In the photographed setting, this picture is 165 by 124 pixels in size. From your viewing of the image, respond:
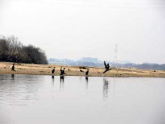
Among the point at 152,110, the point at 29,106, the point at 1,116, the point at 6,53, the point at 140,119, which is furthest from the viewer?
the point at 6,53

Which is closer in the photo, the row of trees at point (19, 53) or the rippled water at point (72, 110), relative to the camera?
the rippled water at point (72, 110)

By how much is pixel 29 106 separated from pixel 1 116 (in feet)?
4.11

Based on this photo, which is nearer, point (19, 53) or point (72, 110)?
point (72, 110)

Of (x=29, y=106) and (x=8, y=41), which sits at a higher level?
(x=8, y=41)

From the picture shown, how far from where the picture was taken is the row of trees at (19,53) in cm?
2394

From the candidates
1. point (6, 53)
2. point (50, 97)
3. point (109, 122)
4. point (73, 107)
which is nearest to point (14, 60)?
point (6, 53)

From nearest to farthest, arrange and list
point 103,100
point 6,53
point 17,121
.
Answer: point 17,121
point 103,100
point 6,53

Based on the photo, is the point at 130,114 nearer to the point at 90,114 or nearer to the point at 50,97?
the point at 90,114

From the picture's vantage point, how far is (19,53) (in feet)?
80.6

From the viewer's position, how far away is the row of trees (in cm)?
2394

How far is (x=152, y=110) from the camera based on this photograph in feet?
29.6

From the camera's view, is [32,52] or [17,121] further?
[32,52]

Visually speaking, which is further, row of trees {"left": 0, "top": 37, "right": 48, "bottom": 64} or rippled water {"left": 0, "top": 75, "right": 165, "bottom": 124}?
row of trees {"left": 0, "top": 37, "right": 48, "bottom": 64}

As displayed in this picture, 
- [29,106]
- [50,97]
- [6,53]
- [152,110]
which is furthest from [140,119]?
[6,53]
